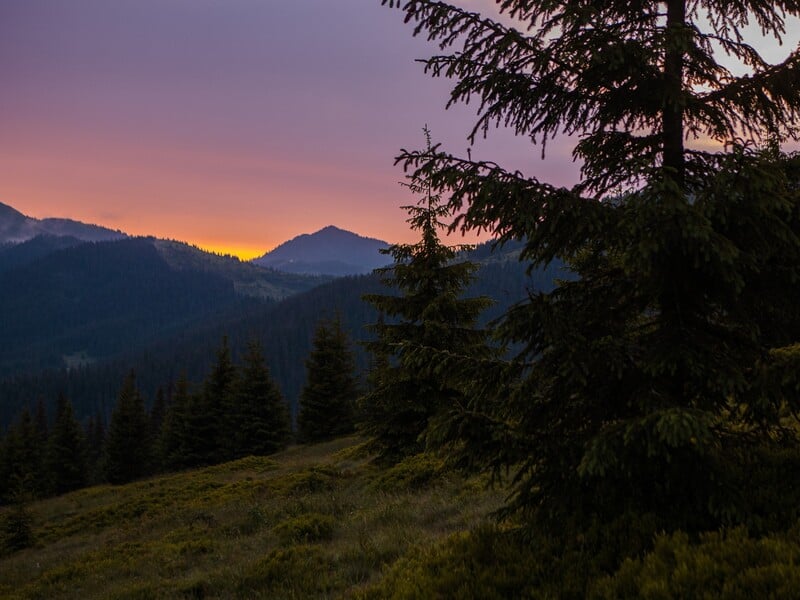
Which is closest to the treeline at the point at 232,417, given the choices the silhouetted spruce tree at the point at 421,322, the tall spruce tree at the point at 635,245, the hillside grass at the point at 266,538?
the hillside grass at the point at 266,538

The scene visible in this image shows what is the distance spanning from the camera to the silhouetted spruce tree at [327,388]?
43.5m

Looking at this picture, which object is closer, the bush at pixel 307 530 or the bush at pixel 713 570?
the bush at pixel 713 570

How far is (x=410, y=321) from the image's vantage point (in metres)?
18.1

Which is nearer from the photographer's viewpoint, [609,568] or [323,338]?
[609,568]

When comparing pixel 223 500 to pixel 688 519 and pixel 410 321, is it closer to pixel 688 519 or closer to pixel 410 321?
pixel 410 321

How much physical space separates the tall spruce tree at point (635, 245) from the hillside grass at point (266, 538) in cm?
298

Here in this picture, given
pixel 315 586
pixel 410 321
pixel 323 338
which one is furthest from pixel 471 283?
pixel 323 338

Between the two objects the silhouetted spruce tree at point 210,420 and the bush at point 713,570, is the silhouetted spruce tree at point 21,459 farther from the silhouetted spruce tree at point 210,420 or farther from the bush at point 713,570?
the bush at point 713,570

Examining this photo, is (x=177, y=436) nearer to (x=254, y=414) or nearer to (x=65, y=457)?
(x=254, y=414)

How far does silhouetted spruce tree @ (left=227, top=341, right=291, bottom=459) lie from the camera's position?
141 feet

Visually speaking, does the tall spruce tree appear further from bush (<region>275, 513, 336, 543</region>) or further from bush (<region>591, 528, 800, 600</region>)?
bush (<region>275, 513, 336, 543</region>)

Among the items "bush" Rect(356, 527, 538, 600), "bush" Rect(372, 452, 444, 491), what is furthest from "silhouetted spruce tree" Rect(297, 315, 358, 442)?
"bush" Rect(356, 527, 538, 600)

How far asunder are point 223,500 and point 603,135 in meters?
21.5

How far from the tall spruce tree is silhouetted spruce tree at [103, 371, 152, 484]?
53.8m
